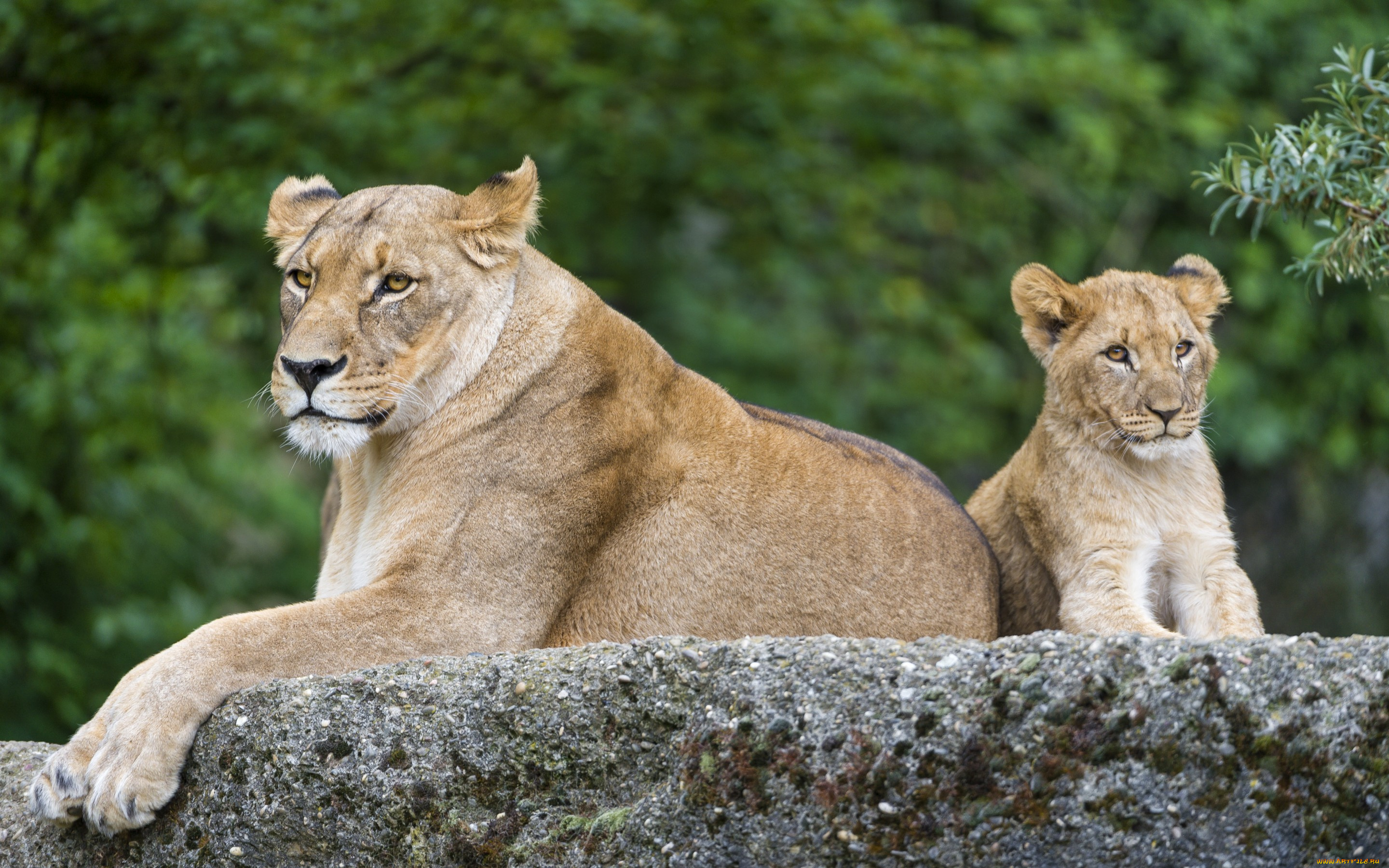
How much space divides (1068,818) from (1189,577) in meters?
1.88

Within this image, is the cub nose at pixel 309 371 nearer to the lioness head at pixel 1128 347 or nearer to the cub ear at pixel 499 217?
the cub ear at pixel 499 217

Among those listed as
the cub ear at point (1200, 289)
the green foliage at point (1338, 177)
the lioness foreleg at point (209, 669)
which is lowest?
the lioness foreleg at point (209, 669)

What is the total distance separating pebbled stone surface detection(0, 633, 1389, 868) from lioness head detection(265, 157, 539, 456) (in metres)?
0.98

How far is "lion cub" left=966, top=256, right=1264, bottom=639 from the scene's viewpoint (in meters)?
4.43

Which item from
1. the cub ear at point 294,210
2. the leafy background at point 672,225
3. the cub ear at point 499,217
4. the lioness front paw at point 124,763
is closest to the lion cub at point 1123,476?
the cub ear at point 499,217

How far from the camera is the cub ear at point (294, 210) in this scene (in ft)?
16.3

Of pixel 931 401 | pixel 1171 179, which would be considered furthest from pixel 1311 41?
pixel 931 401

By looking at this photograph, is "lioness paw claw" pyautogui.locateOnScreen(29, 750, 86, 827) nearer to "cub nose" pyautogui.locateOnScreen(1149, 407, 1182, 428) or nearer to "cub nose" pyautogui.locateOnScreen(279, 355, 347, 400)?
"cub nose" pyautogui.locateOnScreen(279, 355, 347, 400)

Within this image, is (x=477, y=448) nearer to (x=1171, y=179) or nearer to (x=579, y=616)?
(x=579, y=616)

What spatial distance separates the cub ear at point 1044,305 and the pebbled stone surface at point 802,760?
6.35 ft

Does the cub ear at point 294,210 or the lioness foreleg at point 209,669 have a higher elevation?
the cub ear at point 294,210

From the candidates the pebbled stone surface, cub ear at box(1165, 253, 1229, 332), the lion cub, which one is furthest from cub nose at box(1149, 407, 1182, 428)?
the pebbled stone surface

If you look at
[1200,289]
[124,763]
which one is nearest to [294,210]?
[124,763]

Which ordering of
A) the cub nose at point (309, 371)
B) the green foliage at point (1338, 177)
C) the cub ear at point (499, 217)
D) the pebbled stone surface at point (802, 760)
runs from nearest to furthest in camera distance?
the pebbled stone surface at point (802, 760), the cub nose at point (309, 371), the green foliage at point (1338, 177), the cub ear at point (499, 217)
